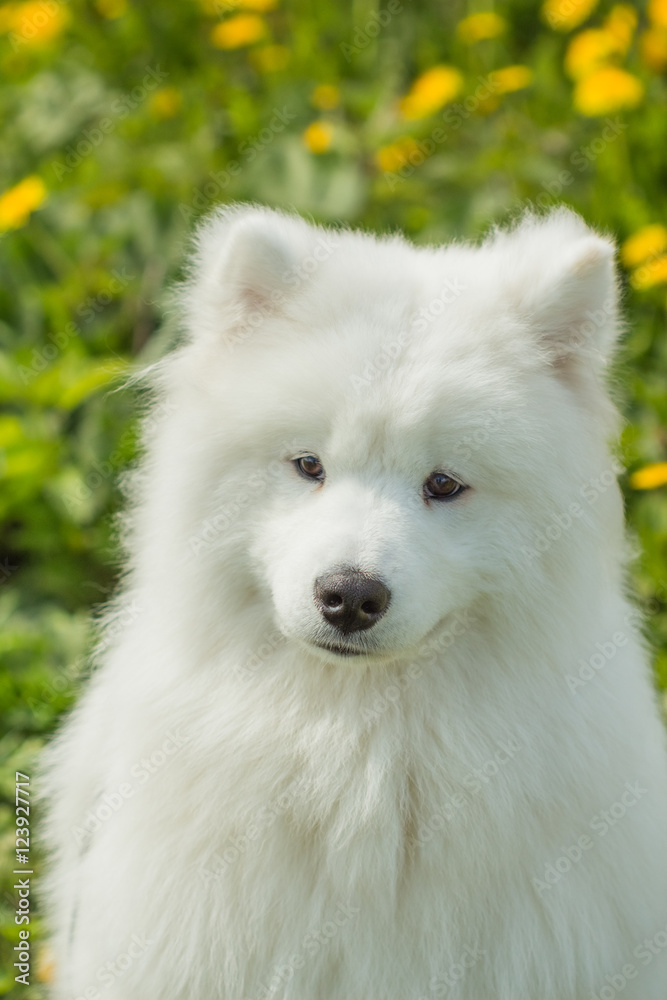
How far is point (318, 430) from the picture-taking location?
2492 millimetres

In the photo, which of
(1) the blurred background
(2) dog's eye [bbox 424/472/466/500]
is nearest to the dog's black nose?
(2) dog's eye [bbox 424/472/466/500]

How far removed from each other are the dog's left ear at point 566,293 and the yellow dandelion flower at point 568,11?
12.1ft

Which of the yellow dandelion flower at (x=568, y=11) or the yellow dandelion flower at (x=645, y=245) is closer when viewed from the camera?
the yellow dandelion flower at (x=645, y=245)

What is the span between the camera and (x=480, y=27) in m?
6.33

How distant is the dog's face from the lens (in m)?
2.41

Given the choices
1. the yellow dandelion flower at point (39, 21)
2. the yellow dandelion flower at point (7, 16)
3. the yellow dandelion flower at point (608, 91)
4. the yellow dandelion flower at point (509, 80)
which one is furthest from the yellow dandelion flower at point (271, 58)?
the yellow dandelion flower at point (608, 91)

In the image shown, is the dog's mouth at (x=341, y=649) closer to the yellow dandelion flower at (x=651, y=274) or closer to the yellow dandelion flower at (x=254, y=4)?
the yellow dandelion flower at (x=651, y=274)

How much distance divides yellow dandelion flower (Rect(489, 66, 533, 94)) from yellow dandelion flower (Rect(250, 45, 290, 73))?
133 centimetres

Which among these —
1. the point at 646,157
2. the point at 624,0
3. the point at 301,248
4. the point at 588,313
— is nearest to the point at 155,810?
the point at 301,248

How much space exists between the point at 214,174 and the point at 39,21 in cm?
174

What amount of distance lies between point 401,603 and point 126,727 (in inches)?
35.5

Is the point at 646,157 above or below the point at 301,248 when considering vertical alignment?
above

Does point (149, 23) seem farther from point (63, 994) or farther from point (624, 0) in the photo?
point (63, 994)

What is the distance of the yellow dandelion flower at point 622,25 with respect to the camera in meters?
5.98
